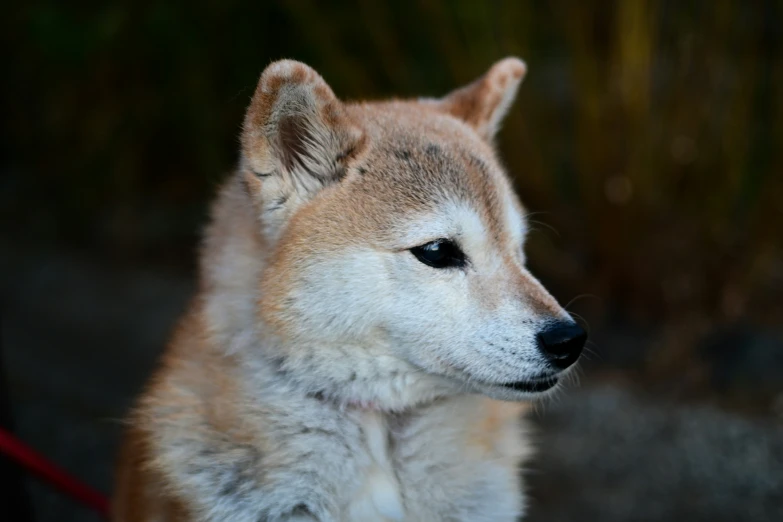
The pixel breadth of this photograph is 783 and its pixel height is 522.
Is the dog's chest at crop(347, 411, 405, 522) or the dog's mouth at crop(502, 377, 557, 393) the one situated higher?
the dog's mouth at crop(502, 377, 557, 393)

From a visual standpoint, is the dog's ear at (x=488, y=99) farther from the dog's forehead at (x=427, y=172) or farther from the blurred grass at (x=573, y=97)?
the blurred grass at (x=573, y=97)

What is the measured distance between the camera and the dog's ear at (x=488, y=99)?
307 cm

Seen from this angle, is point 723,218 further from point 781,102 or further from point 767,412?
point 767,412

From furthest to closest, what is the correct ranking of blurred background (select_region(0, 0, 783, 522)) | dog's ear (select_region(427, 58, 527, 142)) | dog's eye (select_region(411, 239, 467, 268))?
blurred background (select_region(0, 0, 783, 522)) → dog's ear (select_region(427, 58, 527, 142)) → dog's eye (select_region(411, 239, 467, 268))

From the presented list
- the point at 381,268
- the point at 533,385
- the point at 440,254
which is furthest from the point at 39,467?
the point at 533,385

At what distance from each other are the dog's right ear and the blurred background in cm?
276

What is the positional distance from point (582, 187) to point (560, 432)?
6.28 feet

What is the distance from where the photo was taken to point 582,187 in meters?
6.21

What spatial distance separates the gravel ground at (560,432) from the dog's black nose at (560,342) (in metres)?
1.25

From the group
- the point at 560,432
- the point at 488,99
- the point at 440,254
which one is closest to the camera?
the point at 440,254

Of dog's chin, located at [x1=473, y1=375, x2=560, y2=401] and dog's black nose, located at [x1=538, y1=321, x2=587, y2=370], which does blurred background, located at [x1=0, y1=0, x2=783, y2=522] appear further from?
dog's black nose, located at [x1=538, y1=321, x2=587, y2=370]

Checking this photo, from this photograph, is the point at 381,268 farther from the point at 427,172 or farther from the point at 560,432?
the point at 560,432

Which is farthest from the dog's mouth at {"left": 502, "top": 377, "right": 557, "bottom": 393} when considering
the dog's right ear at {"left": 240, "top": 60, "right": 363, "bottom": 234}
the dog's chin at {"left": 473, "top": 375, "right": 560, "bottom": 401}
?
the dog's right ear at {"left": 240, "top": 60, "right": 363, "bottom": 234}

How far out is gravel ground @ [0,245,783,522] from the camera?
179 inches
